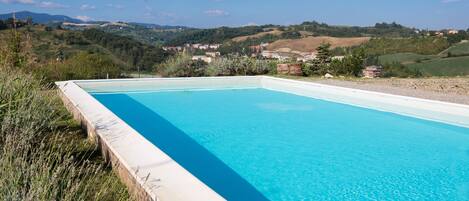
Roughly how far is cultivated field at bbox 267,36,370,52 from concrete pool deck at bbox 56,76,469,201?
38.8 metres

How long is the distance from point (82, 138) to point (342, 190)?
255 centimetres

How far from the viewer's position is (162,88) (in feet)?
32.9

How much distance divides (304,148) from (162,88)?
545cm

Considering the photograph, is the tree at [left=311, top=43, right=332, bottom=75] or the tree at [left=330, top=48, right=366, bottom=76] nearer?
the tree at [left=330, top=48, right=366, bottom=76]

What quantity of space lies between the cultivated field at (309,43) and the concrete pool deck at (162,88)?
38842 millimetres

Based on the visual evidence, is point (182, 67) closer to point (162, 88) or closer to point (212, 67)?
point (212, 67)

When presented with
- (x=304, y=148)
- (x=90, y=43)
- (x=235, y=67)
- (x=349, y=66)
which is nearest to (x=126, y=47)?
(x=90, y=43)

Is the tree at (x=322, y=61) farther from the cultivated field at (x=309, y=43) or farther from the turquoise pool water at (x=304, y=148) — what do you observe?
the cultivated field at (x=309, y=43)

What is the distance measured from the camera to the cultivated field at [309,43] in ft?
157

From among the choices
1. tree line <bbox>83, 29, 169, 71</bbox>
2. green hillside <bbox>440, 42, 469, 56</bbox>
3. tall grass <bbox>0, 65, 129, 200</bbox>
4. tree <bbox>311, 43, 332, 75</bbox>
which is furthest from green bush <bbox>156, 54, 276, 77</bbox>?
green hillside <bbox>440, 42, 469, 56</bbox>

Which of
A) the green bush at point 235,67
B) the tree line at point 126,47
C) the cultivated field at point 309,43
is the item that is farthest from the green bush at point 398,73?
the cultivated field at point 309,43

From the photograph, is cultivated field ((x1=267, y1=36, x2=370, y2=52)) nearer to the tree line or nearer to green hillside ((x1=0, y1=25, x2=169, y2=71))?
the tree line

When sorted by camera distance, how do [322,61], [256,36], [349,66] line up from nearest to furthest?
[349,66], [322,61], [256,36]

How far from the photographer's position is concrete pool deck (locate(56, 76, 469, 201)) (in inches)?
98.2
